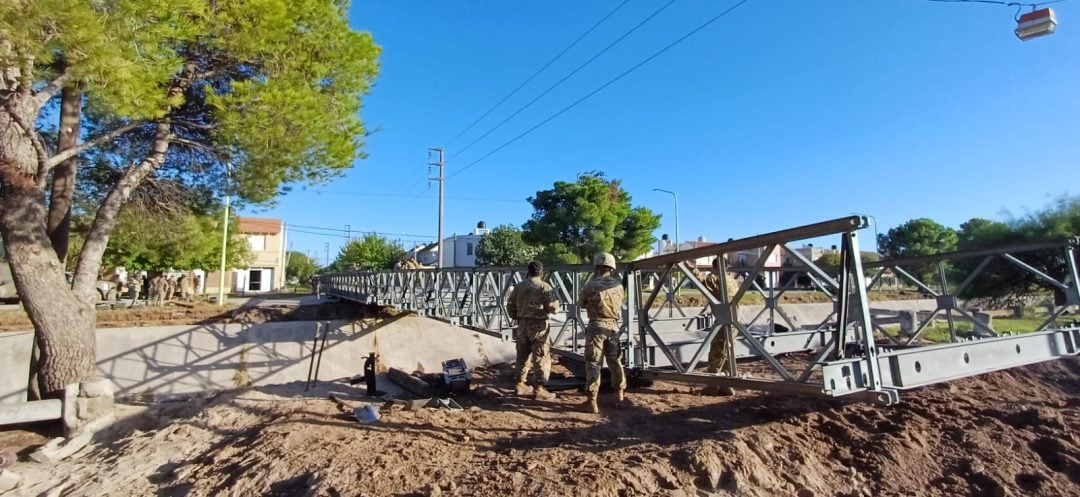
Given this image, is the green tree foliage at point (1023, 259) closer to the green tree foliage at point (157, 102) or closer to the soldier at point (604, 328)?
the soldier at point (604, 328)

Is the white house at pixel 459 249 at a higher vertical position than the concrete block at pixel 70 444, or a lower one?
higher

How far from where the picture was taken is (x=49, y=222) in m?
7.46

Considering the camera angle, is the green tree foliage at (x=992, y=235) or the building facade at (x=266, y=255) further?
the building facade at (x=266, y=255)

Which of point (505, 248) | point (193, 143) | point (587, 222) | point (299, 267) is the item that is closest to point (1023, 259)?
point (587, 222)

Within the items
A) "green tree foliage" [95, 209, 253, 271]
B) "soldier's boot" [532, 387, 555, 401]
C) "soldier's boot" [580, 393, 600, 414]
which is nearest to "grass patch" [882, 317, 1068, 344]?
"soldier's boot" [532, 387, 555, 401]

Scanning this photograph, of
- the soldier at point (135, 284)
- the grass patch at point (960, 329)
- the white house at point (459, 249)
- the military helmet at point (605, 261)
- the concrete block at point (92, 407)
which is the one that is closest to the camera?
the military helmet at point (605, 261)

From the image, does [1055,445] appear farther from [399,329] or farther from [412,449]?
[399,329]

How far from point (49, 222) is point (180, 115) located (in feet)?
7.37

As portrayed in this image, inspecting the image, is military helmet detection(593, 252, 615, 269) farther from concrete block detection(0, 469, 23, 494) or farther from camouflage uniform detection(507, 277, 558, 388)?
concrete block detection(0, 469, 23, 494)

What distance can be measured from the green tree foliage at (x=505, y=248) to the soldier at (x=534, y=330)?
24.3 m

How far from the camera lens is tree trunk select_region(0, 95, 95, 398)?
6449 mm

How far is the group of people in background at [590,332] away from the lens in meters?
5.20

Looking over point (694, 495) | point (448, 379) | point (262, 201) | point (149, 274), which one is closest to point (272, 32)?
point (262, 201)

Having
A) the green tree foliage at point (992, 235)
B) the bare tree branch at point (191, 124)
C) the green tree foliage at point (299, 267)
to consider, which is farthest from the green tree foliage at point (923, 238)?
the green tree foliage at point (299, 267)
